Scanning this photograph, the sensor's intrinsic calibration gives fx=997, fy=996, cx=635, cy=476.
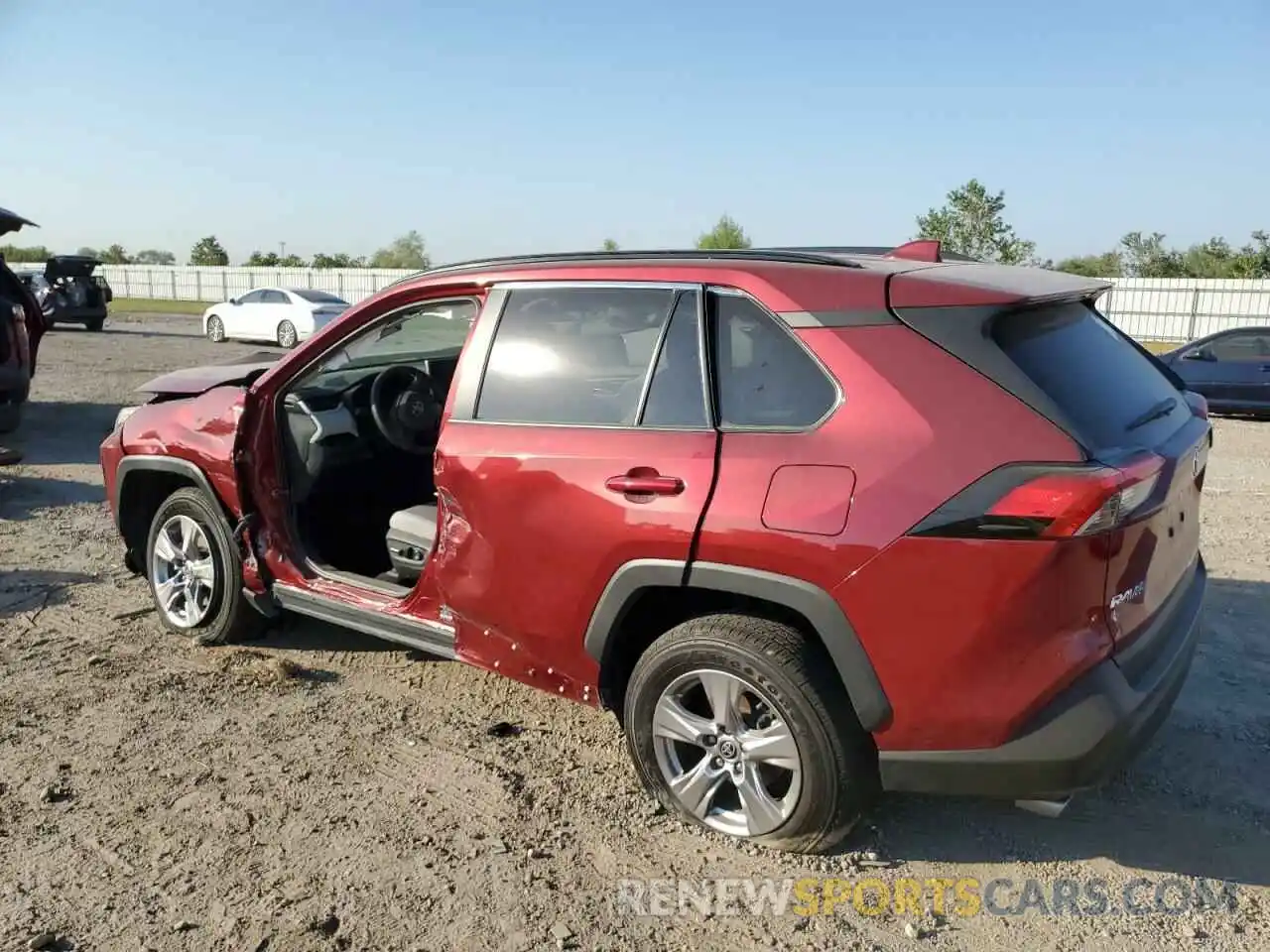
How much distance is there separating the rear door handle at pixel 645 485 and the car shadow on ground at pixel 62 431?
7.65 m

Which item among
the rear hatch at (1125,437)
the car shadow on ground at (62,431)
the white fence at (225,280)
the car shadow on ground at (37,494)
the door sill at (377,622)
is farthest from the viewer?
the white fence at (225,280)

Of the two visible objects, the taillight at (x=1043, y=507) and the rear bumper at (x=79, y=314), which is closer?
the taillight at (x=1043, y=507)

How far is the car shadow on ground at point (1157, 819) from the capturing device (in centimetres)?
309

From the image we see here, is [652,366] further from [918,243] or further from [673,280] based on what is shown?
[918,243]

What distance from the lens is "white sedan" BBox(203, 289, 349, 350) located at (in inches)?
968

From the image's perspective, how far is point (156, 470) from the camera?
15.8 ft

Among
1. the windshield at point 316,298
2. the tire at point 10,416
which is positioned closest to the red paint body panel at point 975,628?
the tire at point 10,416

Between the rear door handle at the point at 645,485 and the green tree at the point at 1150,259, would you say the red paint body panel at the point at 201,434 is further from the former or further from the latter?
the green tree at the point at 1150,259

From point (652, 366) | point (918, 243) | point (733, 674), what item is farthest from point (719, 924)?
point (918, 243)

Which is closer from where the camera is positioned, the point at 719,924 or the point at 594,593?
the point at 719,924

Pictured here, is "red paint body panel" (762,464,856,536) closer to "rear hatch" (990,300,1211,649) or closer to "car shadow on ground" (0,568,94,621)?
"rear hatch" (990,300,1211,649)

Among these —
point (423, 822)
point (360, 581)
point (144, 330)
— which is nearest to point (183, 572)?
point (360, 581)

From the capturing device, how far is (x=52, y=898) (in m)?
2.86

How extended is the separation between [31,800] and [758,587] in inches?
102
